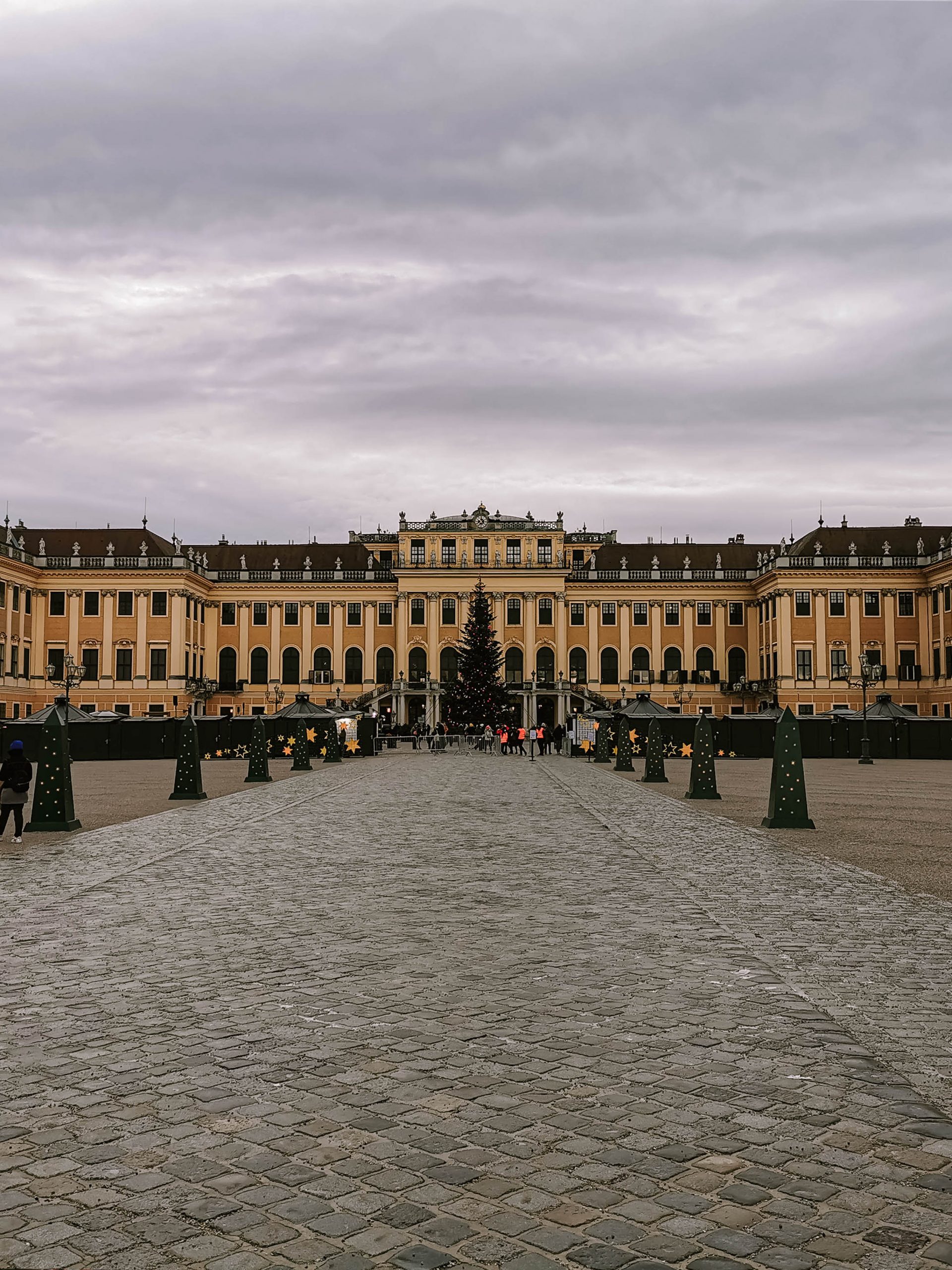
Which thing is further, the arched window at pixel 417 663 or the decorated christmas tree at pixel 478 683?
the arched window at pixel 417 663

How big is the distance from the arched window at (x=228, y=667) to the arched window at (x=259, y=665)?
1230 millimetres

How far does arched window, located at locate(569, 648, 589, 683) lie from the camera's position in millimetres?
87250

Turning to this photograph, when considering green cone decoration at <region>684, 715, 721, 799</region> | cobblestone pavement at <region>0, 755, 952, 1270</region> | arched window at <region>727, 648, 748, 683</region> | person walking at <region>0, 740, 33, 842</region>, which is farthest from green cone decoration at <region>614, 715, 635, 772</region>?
arched window at <region>727, 648, 748, 683</region>

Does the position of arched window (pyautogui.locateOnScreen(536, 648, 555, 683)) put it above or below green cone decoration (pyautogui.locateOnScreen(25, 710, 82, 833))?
above

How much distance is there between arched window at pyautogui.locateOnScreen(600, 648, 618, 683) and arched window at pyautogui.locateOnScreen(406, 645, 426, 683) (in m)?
13.0

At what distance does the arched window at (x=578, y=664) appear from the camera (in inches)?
3435

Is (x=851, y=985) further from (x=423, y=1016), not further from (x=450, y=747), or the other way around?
(x=450, y=747)

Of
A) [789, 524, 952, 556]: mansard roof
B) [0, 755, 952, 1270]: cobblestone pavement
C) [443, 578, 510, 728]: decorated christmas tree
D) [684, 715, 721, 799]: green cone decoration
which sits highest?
[789, 524, 952, 556]: mansard roof

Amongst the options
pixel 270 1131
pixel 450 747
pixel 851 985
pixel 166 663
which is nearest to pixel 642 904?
pixel 851 985

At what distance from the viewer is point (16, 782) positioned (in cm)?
1426

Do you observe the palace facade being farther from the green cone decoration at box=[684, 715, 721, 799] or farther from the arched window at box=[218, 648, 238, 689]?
the green cone decoration at box=[684, 715, 721, 799]

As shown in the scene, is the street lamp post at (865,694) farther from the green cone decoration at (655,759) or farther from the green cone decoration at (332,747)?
the green cone decoration at (332,747)

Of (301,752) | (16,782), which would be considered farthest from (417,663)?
(16,782)

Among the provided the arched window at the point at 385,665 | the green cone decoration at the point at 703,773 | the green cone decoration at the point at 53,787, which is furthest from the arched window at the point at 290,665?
the green cone decoration at the point at 53,787
